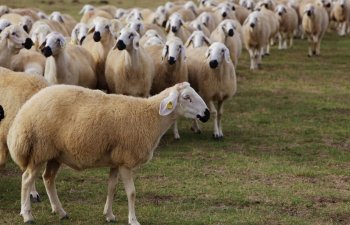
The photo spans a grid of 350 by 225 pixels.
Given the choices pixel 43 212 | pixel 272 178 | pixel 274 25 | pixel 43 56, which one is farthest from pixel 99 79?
pixel 274 25

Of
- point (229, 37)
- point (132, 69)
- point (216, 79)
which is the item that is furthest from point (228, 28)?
point (132, 69)

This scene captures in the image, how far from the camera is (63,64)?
36.2 feet

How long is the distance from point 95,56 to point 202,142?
2557 mm

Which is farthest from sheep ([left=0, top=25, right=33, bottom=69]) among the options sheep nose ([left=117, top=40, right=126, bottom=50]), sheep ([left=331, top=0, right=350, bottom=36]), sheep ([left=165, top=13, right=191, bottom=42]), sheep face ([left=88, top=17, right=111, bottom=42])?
sheep ([left=331, top=0, right=350, bottom=36])

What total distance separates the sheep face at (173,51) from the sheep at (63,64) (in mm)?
1270

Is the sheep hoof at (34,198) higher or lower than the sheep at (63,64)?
lower

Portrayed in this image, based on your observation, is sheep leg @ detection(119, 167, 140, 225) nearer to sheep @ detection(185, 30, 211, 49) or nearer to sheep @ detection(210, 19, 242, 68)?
sheep @ detection(185, 30, 211, 49)

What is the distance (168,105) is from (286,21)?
16739mm

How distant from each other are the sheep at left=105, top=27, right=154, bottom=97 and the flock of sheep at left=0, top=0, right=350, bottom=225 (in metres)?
0.02

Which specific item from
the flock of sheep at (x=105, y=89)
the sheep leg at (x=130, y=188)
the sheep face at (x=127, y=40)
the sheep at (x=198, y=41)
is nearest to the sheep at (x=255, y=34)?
the flock of sheep at (x=105, y=89)

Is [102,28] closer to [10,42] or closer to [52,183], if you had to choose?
[10,42]

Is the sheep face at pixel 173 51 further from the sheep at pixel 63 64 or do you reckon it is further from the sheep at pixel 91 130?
the sheep at pixel 91 130

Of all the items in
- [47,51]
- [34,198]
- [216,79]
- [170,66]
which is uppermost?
[47,51]

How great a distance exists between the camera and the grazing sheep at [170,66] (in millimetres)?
11707
